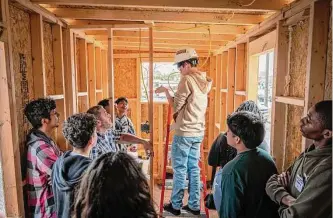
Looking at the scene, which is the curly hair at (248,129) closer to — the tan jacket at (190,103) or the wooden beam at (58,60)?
the tan jacket at (190,103)

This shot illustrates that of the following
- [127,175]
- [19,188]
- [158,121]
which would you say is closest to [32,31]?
[19,188]

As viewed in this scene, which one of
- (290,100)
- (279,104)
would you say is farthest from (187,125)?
(290,100)

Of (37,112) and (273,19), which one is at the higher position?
(273,19)

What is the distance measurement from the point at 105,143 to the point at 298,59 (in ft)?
5.91

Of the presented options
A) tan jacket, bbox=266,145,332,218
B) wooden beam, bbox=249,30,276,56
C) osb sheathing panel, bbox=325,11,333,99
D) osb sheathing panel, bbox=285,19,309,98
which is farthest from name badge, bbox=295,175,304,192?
wooden beam, bbox=249,30,276,56

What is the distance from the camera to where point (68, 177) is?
1.44 m

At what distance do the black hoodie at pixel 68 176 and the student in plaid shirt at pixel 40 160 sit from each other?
0.90 ft

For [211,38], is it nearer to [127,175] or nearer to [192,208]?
[192,208]

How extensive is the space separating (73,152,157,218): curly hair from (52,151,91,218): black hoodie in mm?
540

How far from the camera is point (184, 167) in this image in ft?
9.13

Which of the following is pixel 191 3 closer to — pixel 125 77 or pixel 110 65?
pixel 110 65

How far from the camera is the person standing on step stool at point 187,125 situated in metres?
2.76

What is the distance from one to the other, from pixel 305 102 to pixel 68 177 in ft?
5.09

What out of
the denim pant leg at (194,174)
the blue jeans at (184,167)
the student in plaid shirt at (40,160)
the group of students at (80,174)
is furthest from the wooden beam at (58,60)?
the denim pant leg at (194,174)
